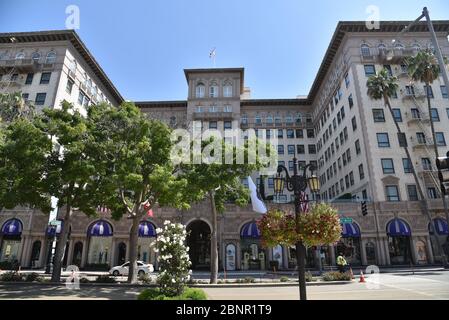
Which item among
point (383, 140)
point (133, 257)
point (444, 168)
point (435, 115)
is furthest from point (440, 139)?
point (133, 257)

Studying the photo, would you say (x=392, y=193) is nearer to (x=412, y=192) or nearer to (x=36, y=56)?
(x=412, y=192)

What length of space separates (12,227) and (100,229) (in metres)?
10.2

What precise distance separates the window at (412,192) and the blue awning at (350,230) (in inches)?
304

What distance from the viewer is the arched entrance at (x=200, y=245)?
40.1 meters

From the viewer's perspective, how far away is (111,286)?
2108 cm

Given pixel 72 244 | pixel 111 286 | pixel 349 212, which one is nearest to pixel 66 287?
pixel 111 286

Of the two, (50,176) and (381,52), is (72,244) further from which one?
(381,52)

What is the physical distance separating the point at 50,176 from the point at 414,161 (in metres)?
39.8

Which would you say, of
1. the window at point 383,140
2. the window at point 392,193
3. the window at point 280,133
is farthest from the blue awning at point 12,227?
the window at point 383,140

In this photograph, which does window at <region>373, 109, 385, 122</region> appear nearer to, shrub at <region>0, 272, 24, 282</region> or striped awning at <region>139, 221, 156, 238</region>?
striped awning at <region>139, 221, 156, 238</region>

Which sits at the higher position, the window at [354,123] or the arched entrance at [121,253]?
the window at [354,123]

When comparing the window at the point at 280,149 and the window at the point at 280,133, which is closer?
the window at the point at 280,149

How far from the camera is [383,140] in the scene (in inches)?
1555

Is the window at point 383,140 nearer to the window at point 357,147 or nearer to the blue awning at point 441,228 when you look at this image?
the window at point 357,147
